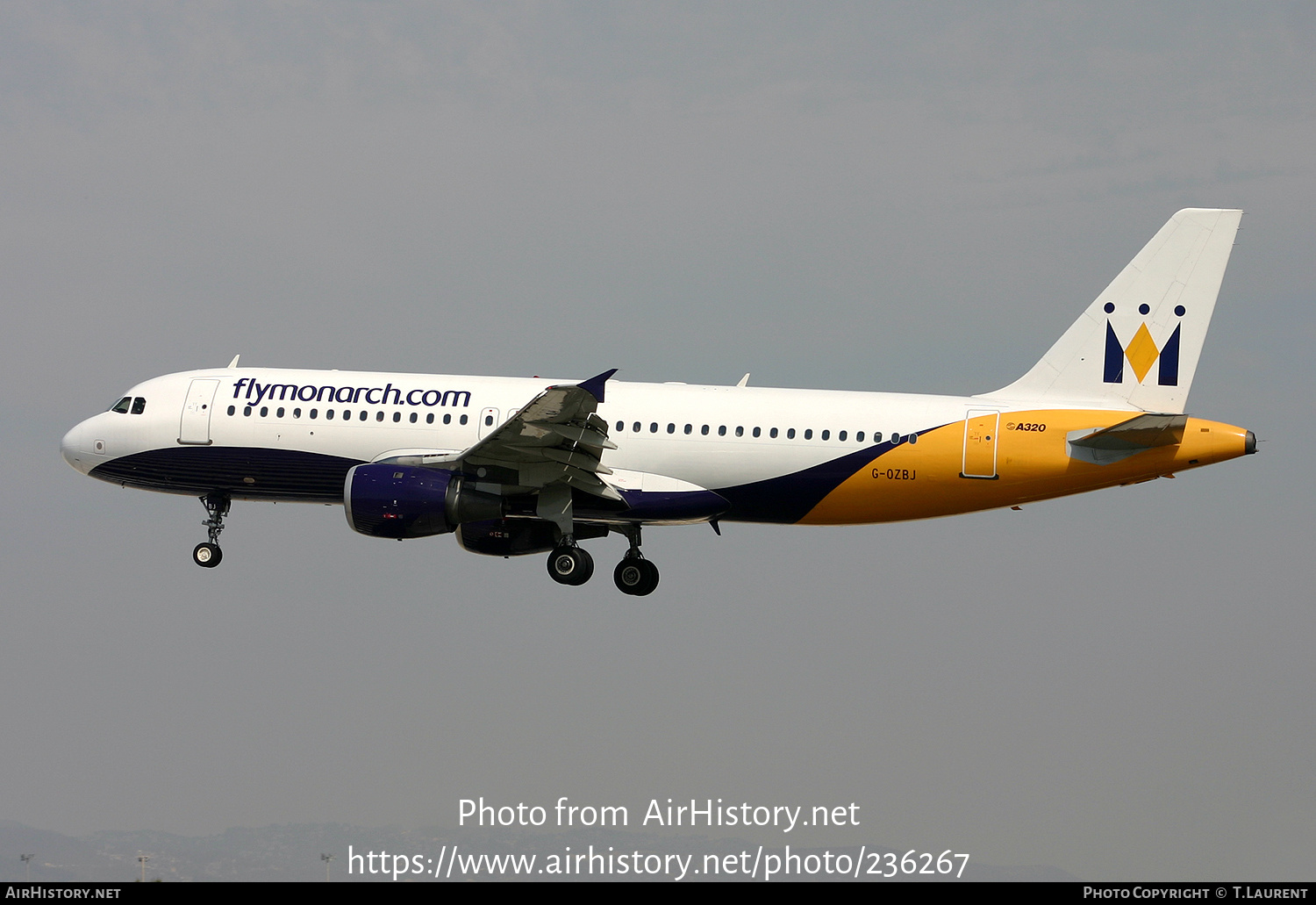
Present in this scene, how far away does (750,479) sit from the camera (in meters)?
35.3

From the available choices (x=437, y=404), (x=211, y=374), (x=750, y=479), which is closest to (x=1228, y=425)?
(x=750, y=479)

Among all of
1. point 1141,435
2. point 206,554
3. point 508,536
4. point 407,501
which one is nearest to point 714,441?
Answer: point 508,536

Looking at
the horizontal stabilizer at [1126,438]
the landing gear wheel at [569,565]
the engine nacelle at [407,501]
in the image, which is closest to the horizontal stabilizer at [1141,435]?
the horizontal stabilizer at [1126,438]

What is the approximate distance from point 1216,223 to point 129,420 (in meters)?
28.5

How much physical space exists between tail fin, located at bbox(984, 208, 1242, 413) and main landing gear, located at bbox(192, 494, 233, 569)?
2032cm

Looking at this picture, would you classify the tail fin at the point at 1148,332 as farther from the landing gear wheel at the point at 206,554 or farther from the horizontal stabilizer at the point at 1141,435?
the landing gear wheel at the point at 206,554

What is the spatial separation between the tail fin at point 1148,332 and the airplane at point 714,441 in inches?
1.7

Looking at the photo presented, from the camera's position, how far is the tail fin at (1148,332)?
35.7 m

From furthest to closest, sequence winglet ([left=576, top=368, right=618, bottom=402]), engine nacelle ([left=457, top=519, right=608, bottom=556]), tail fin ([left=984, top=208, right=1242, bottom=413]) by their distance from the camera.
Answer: engine nacelle ([left=457, top=519, right=608, bottom=556]) < tail fin ([left=984, top=208, right=1242, bottom=413]) < winglet ([left=576, top=368, right=618, bottom=402])

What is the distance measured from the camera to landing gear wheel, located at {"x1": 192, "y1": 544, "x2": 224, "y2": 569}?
39.4 m

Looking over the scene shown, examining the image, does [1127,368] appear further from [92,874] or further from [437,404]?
[92,874]

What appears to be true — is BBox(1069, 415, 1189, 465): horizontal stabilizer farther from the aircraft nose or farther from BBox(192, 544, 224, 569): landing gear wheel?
the aircraft nose

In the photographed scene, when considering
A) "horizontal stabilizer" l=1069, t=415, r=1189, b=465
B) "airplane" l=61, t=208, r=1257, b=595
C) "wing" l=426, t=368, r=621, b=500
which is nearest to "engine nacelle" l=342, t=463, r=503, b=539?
"airplane" l=61, t=208, r=1257, b=595

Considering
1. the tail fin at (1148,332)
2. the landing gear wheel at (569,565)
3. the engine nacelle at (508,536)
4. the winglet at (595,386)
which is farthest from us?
the engine nacelle at (508,536)
